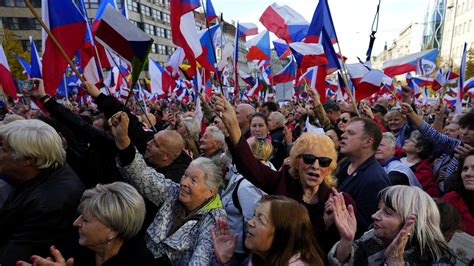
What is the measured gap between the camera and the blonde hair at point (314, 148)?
2.57m

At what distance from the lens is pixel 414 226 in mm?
2002

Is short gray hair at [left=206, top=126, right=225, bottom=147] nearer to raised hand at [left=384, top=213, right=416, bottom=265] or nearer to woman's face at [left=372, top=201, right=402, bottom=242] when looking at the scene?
woman's face at [left=372, top=201, right=402, bottom=242]

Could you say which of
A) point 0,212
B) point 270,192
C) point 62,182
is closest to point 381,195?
point 270,192

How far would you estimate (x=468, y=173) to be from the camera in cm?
260

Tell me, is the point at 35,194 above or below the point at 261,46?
below

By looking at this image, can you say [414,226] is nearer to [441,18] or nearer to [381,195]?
[381,195]

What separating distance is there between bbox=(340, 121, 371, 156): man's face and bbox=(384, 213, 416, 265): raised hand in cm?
120

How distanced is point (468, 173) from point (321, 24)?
4.67 meters

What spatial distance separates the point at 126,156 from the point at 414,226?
6.36 feet

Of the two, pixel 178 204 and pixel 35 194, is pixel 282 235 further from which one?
pixel 35 194

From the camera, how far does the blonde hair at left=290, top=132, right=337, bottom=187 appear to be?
2.57m

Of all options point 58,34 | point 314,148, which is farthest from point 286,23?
point 314,148

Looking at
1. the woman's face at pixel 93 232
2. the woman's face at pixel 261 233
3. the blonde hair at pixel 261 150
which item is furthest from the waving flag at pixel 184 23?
the woman's face at pixel 261 233

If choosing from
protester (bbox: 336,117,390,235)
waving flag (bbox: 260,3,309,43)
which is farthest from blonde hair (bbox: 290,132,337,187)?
waving flag (bbox: 260,3,309,43)
